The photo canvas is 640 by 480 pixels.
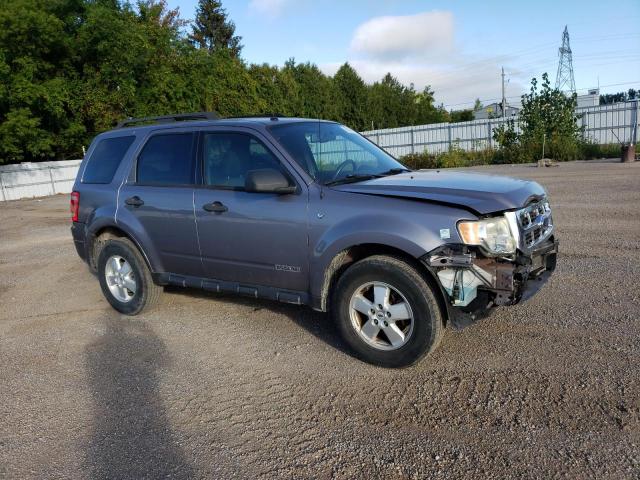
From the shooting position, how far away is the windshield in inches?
179

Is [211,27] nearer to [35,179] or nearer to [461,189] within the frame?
[35,179]

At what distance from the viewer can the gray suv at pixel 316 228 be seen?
12.4 feet

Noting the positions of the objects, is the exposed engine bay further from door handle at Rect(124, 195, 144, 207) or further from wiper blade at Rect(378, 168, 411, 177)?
door handle at Rect(124, 195, 144, 207)

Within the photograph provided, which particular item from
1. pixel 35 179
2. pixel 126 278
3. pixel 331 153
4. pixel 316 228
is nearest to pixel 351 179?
pixel 331 153

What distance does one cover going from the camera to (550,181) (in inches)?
621

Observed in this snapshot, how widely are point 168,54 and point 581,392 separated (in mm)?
31707

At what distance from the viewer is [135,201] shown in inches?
217

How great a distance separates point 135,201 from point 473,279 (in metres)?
3.54

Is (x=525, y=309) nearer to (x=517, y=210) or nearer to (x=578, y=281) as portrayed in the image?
(x=578, y=281)

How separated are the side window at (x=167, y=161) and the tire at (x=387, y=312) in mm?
2054

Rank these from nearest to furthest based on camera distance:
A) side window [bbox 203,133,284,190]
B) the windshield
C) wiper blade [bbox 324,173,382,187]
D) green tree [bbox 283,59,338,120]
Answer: wiper blade [bbox 324,173,382,187]
the windshield
side window [bbox 203,133,284,190]
green tree [bbox 283,59,338,120]

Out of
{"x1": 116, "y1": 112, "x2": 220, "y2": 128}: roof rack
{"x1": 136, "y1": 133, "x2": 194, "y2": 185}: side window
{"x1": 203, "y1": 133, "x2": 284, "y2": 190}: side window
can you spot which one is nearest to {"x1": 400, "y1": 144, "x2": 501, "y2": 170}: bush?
{"x1": 116, "y1": 112, "x2": 220, "y2": 128}: roof rack

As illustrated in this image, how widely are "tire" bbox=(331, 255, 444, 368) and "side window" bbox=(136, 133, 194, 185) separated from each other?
2.05 m

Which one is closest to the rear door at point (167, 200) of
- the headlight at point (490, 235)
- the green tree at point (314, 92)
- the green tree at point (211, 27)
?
the headlight at point (490, 235)
